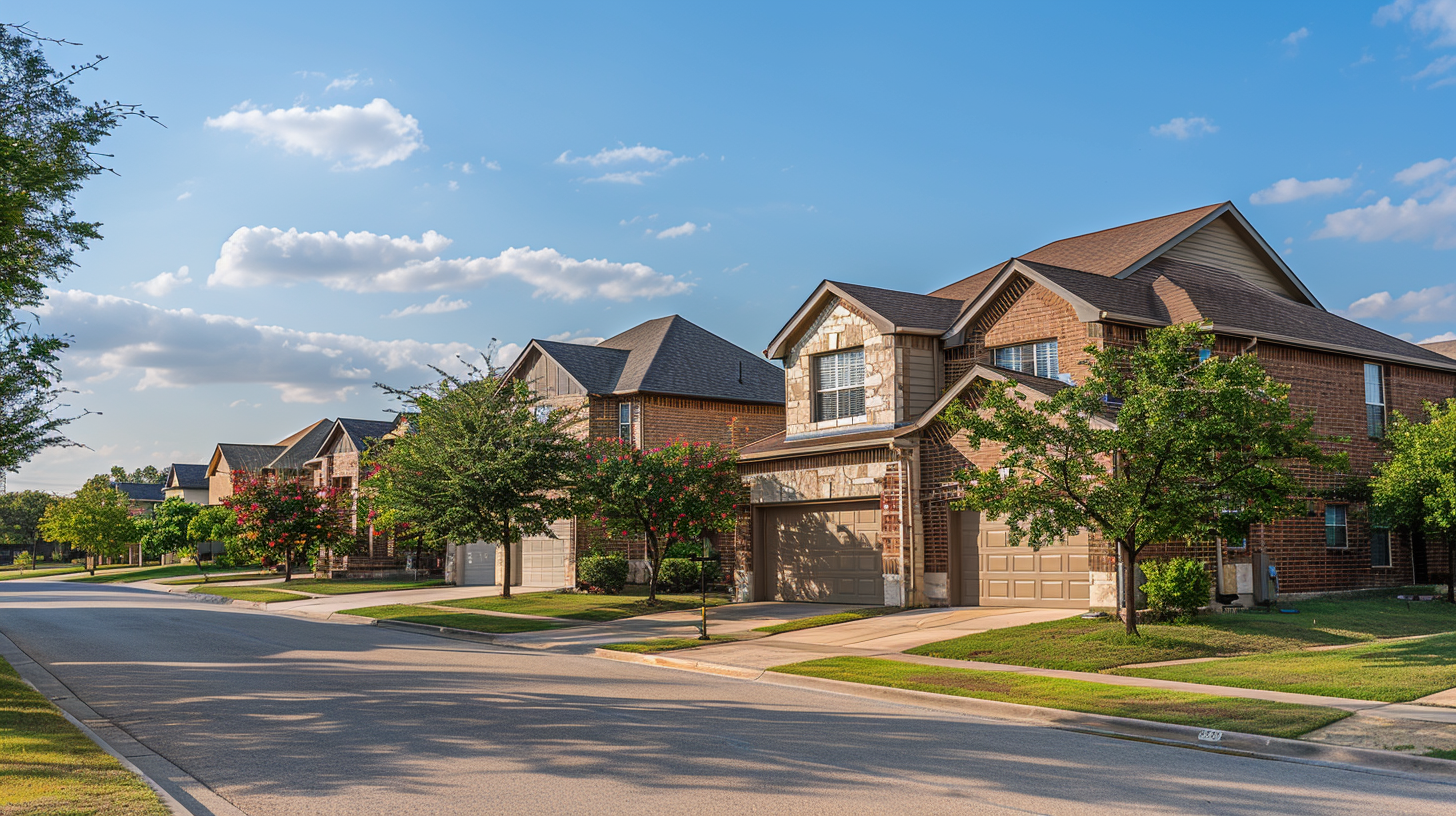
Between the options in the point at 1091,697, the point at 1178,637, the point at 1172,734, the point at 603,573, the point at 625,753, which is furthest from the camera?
the point at 603,573

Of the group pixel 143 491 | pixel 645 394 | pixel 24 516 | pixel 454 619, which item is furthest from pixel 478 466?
pixel 24 516

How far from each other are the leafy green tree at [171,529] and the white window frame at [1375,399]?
62.3 metres

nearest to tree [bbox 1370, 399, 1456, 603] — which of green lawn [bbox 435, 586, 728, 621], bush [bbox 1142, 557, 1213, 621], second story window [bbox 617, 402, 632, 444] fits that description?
bush [bbox 1142, 557, 1213, 621]

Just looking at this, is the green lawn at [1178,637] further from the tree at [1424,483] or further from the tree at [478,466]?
the tree at [478,466]

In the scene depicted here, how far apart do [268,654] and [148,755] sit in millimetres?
8720

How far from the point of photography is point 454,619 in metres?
25.5

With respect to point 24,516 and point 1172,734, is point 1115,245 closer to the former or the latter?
point 1172,734

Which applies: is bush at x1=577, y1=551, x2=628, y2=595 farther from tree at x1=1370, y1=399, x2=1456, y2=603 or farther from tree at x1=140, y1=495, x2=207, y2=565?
tree at x1=140, y1=495, x2=207, y2=565

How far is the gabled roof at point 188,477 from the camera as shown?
84.6 metres

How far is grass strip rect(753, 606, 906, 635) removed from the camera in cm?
2114

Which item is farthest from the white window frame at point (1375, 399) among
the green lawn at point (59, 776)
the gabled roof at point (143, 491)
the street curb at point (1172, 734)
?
the gabled roof at point (143, 491)

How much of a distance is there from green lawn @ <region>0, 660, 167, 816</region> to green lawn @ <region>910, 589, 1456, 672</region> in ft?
38.8

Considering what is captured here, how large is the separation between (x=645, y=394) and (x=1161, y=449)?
20285mm

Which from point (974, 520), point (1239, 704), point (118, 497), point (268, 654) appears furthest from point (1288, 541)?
point (118, 497)
